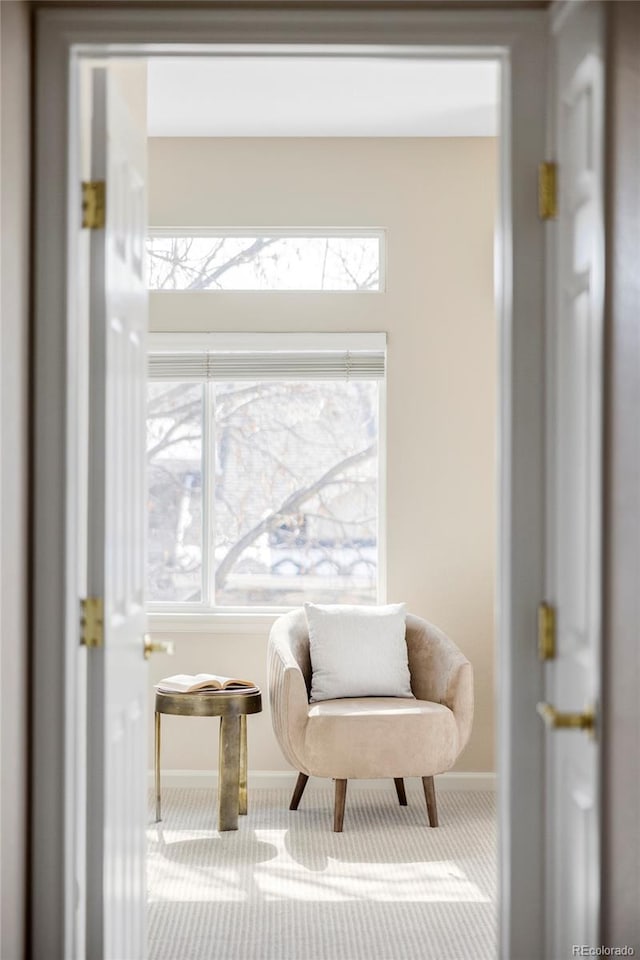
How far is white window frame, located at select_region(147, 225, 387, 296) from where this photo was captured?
508 cm

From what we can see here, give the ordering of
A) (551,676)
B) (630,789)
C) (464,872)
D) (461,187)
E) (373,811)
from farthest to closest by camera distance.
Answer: (461,187)
(373,811)
(464,872)
(551,676)
(630,789)

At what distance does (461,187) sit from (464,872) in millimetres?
3189

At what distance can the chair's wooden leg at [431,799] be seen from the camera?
4.36 metres

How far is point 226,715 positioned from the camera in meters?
4.29

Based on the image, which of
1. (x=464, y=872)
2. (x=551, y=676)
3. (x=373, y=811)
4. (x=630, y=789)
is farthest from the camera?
(x=373, y=811)

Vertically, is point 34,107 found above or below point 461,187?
below

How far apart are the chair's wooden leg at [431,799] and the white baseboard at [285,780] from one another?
1.88ft

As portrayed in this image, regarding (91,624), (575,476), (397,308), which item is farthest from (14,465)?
(397,308)

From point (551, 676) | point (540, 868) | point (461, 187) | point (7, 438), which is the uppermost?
point (461, 187)

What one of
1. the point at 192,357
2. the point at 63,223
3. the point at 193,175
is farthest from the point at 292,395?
the point at 63,223

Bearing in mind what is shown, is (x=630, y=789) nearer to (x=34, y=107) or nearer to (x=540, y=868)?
(x=540, y=868)

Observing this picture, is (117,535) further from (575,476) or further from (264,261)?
(264,261)

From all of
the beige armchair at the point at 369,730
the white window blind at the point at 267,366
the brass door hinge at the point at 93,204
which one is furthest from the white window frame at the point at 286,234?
the brass door hinge at the point at 93,204

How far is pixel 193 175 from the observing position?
16.6ft
